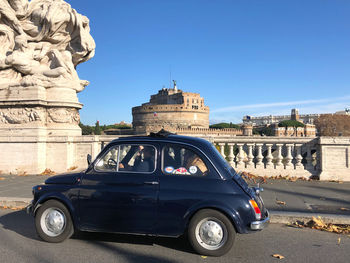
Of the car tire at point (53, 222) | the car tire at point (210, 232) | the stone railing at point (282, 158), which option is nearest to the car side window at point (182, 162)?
the car tire at point (210, 232)

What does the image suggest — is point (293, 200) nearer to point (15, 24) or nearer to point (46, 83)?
point (46, 83)

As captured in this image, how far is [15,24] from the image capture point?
10383 millimetres

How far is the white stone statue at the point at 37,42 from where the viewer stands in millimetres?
10258

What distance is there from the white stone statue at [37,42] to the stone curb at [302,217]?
833 cm

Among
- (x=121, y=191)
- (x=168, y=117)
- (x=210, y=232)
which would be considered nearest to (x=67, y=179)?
(x=121, y=191)

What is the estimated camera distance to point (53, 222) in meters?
4.34

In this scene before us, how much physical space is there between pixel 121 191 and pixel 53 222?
46.5 inches

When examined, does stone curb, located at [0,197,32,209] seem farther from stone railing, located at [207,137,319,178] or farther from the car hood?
stone railing, located at [207,137,319,178]

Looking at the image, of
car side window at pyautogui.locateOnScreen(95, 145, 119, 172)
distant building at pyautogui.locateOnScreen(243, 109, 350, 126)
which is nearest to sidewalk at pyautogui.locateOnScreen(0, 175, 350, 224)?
car side window at pyautogui.locateOnScreen(95, 145, 119, 172)

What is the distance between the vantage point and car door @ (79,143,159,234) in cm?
399

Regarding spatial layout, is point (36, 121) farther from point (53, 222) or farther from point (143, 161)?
point (143, 161)

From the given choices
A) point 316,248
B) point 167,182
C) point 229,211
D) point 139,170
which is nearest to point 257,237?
point 316,248

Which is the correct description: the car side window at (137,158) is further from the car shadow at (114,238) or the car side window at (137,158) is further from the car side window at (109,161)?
the car shadow at (114,238)

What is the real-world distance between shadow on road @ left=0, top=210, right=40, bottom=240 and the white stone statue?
5554mm
